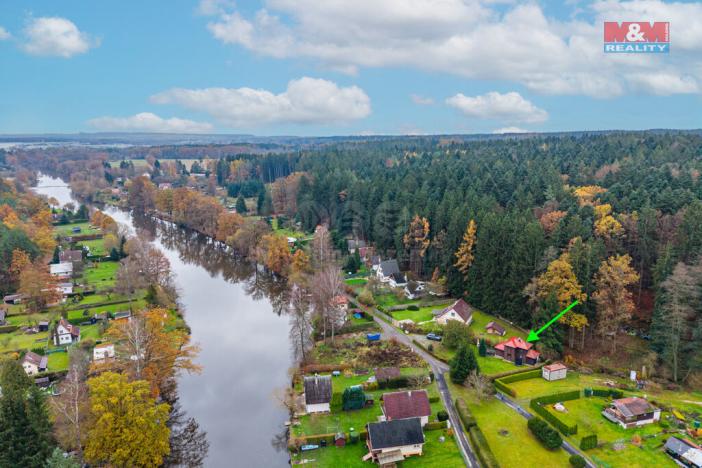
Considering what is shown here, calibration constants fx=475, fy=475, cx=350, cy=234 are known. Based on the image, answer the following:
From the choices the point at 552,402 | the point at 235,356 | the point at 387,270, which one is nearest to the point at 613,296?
the point at 552,402

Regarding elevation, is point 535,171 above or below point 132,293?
above

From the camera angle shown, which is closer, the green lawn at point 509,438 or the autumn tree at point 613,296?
the green lawn at point 509,438

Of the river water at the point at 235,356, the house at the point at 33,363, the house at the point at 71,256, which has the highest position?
the house at the point at 71,256

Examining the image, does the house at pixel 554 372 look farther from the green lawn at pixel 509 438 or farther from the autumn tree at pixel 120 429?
the autumn tree at pixel 120 429

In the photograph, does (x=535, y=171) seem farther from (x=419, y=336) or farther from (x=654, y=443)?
(x=654, y=443)

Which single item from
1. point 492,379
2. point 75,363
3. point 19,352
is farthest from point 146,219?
point 492,379

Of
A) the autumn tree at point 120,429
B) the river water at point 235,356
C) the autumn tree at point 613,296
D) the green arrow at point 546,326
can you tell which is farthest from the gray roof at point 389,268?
the autumn tree at point 120,429
